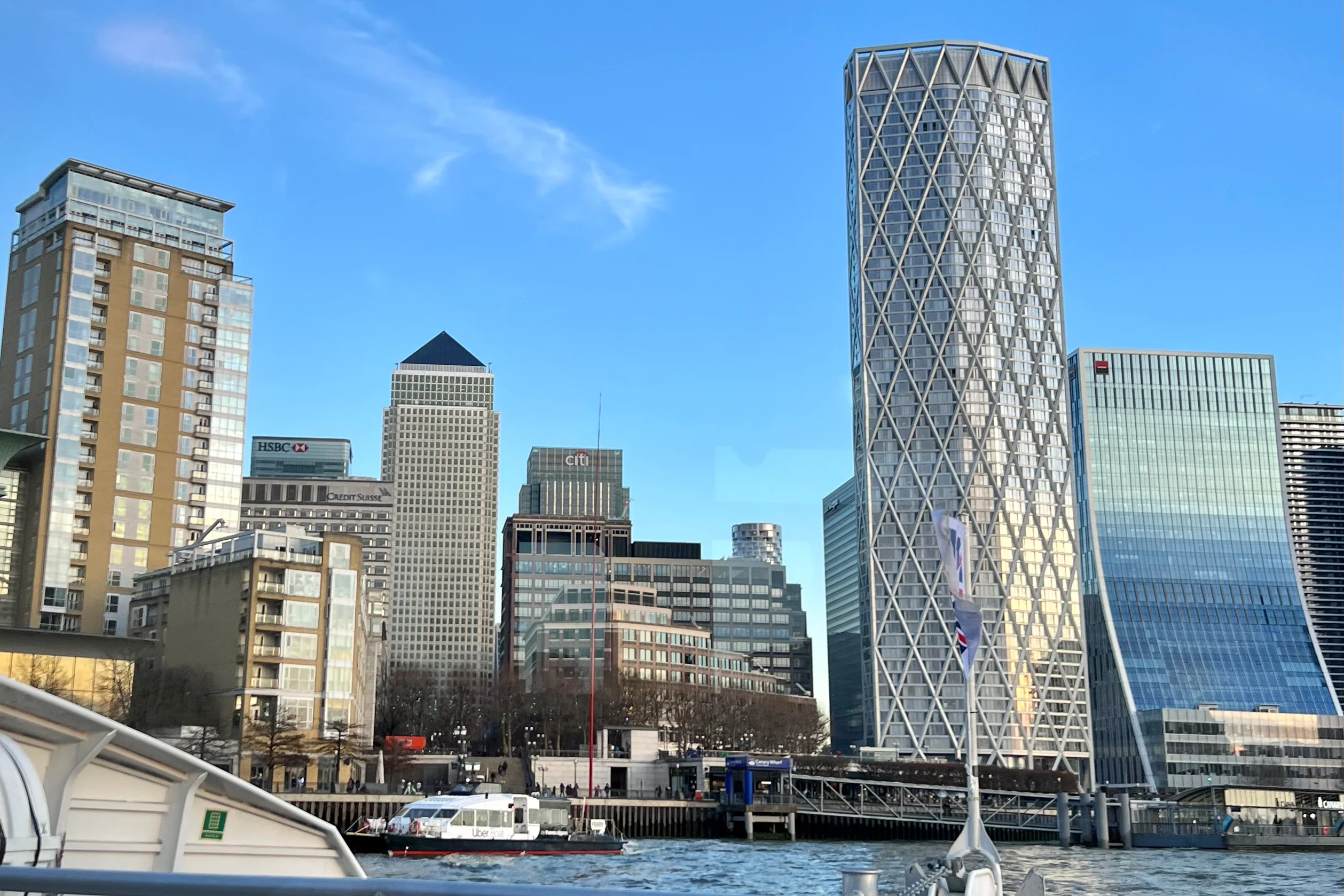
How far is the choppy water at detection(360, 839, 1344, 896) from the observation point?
5478 cm

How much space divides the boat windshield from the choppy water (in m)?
3.11

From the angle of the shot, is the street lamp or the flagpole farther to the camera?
the street lamp

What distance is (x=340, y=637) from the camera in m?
94.3

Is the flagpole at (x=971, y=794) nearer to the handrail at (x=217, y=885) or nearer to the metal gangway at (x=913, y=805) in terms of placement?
the handrail at (x=217, y=885)

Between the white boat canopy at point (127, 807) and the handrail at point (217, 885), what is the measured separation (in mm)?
5126

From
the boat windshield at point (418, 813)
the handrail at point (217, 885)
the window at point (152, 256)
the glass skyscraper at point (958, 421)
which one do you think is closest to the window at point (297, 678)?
the boat windshield at point (418, 813)

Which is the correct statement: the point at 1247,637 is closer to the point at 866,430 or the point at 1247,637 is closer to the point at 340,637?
the point at 866,430

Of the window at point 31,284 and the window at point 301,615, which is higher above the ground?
the window at point 31,284

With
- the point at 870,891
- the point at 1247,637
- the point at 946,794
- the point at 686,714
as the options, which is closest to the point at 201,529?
the point at 686,714

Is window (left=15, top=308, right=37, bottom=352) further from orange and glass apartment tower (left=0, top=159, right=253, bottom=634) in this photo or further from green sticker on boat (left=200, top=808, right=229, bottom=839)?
green sticker on boat (left=200, top=808, right=229, bottom=839)

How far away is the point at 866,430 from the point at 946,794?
6310 centimetres

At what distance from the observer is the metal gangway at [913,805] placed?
103m

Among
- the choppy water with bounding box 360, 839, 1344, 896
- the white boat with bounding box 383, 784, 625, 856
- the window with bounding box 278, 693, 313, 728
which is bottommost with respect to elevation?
the choppy water with bounding box 360, 839, 1344, 896

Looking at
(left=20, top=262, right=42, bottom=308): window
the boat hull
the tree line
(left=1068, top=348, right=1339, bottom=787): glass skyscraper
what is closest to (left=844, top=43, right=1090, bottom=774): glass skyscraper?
(left=1068, top=348, right=1339, bottom=787): glass skyscraper
